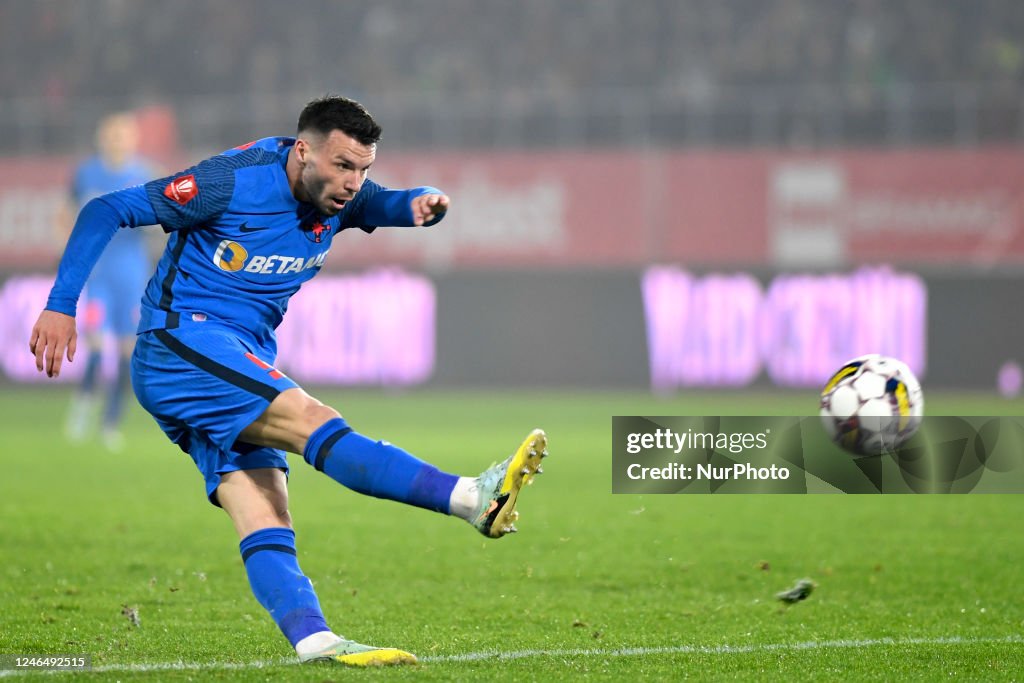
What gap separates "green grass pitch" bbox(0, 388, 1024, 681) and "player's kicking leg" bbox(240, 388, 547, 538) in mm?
445

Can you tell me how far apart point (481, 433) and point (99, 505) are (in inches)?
190

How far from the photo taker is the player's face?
159 inches

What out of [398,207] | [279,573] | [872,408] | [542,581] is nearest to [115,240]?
[542,581]

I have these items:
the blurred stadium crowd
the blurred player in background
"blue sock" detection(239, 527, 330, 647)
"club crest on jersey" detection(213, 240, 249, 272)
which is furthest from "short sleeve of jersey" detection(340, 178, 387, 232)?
the blurred stadium crowd

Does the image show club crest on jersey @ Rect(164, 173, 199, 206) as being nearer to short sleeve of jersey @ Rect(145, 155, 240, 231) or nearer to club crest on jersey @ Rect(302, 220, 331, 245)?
short sleeve of jersey @ Rect(145, 155, 240, 231)

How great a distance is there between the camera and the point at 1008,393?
54.1 feet

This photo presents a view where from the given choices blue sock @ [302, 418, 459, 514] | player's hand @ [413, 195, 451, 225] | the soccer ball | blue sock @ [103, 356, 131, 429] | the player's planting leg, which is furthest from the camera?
blue sock @ [103, 356, 131, 429]

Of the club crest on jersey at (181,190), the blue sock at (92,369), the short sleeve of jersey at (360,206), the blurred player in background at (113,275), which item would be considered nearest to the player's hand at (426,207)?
the short sleeve of jersey at (360,206)

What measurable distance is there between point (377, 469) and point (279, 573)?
45cm

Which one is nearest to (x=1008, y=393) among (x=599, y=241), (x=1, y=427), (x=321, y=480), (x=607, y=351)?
(x=607, y=351)

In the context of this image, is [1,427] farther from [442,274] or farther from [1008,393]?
[1008,393]

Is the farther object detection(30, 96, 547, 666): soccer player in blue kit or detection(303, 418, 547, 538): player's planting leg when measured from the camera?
detection(30, 96, 547, 666): soccer player in blue kit

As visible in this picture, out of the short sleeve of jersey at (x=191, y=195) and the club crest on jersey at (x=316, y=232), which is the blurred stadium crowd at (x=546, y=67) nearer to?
the club crest on jersey at (x=316, y=232)

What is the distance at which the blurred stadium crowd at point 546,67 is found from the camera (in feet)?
63.3
